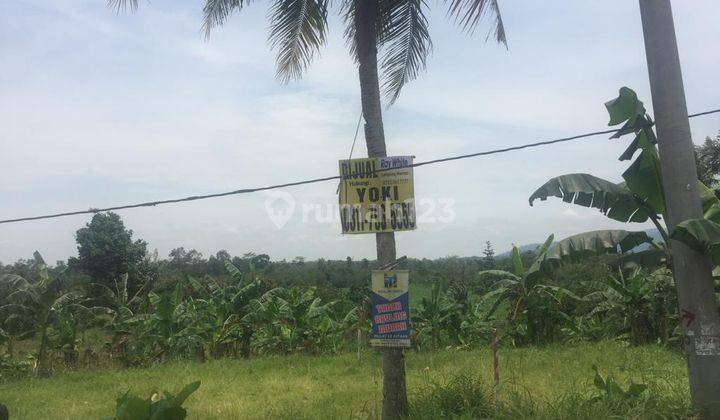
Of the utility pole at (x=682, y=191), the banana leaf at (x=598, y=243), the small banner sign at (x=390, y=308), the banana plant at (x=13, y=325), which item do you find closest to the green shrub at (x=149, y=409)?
the small banner sign at (x=390, y=308)

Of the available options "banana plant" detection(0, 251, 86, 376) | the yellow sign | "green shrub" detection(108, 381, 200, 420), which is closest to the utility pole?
the yellow sign

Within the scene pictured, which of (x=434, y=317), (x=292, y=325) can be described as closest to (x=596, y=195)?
(x=434, y=317)

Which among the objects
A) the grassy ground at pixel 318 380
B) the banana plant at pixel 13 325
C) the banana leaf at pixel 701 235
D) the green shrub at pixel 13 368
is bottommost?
the grassy ground at pixel 318 380

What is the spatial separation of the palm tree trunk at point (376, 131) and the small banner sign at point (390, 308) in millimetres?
166

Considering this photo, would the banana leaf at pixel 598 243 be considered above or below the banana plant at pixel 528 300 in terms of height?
above

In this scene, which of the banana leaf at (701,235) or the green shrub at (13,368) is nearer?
the banana leaf at (701,235)

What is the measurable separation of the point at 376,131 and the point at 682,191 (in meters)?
Answer: 2.95

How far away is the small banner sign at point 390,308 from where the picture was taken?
240 inches

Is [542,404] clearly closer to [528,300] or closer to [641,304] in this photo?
[528,300]

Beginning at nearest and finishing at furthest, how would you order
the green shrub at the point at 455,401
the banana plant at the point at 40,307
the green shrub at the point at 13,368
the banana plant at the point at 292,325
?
the green shrub at the point at 455,401 < the green shrub at the point at 13,368 < the banana plant at the point at 40,307 < the banana plant at the point at 292,325

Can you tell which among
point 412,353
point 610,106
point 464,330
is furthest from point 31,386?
point 610,106

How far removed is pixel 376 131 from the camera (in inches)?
252

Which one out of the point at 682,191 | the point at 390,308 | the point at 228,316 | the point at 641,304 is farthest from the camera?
the point at 228,316

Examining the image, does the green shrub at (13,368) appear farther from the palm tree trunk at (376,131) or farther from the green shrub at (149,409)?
the palm tree trunk at (376,131)
